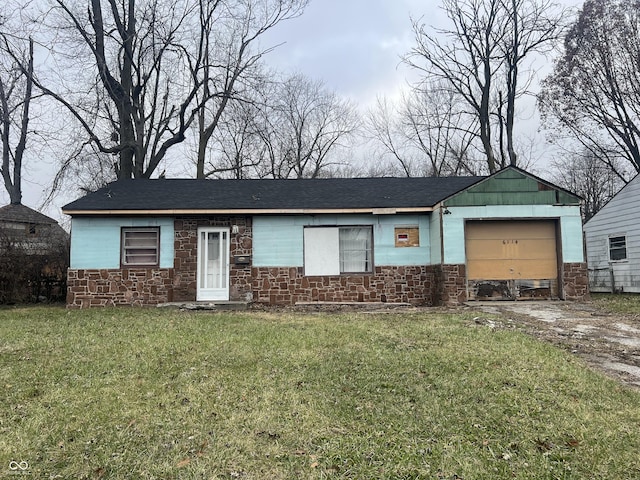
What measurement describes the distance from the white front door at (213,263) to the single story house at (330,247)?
28mm

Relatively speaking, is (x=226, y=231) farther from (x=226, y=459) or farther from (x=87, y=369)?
(x=226, y=459)

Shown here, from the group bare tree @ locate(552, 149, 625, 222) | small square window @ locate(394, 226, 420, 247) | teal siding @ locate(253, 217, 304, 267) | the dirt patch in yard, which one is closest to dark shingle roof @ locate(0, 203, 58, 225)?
teal siding @ locate(253, 217, 304, 267)

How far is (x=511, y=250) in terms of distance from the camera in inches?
451

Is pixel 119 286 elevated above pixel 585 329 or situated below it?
above

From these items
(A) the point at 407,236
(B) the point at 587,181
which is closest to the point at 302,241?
(A) the point at 407,236

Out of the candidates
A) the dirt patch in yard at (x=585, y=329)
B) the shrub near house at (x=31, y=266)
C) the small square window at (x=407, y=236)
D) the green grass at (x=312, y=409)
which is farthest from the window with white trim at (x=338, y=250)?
the shrub near house at (x=31, y=266)

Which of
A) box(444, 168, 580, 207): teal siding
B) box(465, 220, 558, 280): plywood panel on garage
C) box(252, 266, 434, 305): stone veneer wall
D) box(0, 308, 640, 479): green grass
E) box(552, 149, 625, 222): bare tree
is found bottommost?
box(0, 308, 640, 479): green grass

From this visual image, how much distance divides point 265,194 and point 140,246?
394 centimetres

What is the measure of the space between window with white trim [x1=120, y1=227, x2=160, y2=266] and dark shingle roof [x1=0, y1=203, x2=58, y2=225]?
1092 centimetres

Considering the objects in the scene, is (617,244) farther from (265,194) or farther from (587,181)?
(587,181)

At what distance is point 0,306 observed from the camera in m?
11.8

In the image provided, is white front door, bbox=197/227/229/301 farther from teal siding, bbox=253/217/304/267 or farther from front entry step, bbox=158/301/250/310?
teal siding, bbox=253/217/304/267

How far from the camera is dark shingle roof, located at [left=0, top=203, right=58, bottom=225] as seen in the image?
19672mm

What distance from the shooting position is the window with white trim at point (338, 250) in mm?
12164
